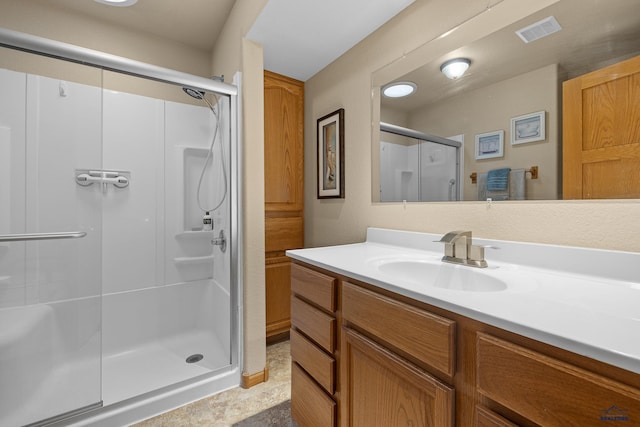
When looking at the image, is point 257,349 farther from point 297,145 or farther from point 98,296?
point 297,145

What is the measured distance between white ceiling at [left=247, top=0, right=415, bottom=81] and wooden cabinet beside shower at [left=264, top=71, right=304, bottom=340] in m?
0.27

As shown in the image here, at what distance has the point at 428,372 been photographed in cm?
68

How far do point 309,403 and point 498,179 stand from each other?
1.20m

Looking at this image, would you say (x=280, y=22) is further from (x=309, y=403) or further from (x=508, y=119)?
(x=309, y=403)

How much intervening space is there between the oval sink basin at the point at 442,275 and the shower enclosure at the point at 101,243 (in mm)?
1010

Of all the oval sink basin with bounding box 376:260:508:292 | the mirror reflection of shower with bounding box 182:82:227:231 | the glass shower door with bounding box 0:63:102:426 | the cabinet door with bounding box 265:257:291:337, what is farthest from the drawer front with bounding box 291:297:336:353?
the glass shower door with bounding box 0:63:102:426

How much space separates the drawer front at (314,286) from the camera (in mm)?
999

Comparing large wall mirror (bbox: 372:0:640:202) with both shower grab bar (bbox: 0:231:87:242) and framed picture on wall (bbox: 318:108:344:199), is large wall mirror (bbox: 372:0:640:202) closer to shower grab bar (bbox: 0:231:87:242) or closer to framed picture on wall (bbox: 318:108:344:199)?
framed picture on wall (bbox: 318:108:344:199)

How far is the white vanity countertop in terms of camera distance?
0.44 metres

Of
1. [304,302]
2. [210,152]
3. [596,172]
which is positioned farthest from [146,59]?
[596,172]

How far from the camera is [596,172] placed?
84 centimetres

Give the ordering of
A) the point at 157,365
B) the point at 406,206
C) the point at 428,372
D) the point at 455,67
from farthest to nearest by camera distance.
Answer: the point at 157,365, the point at 406,206, the point at 455,67, the point at 428,372

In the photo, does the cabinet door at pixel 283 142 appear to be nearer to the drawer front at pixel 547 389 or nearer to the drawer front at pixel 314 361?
the drawer front at pixel 314 361

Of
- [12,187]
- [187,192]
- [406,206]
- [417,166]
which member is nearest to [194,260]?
[187,192]
